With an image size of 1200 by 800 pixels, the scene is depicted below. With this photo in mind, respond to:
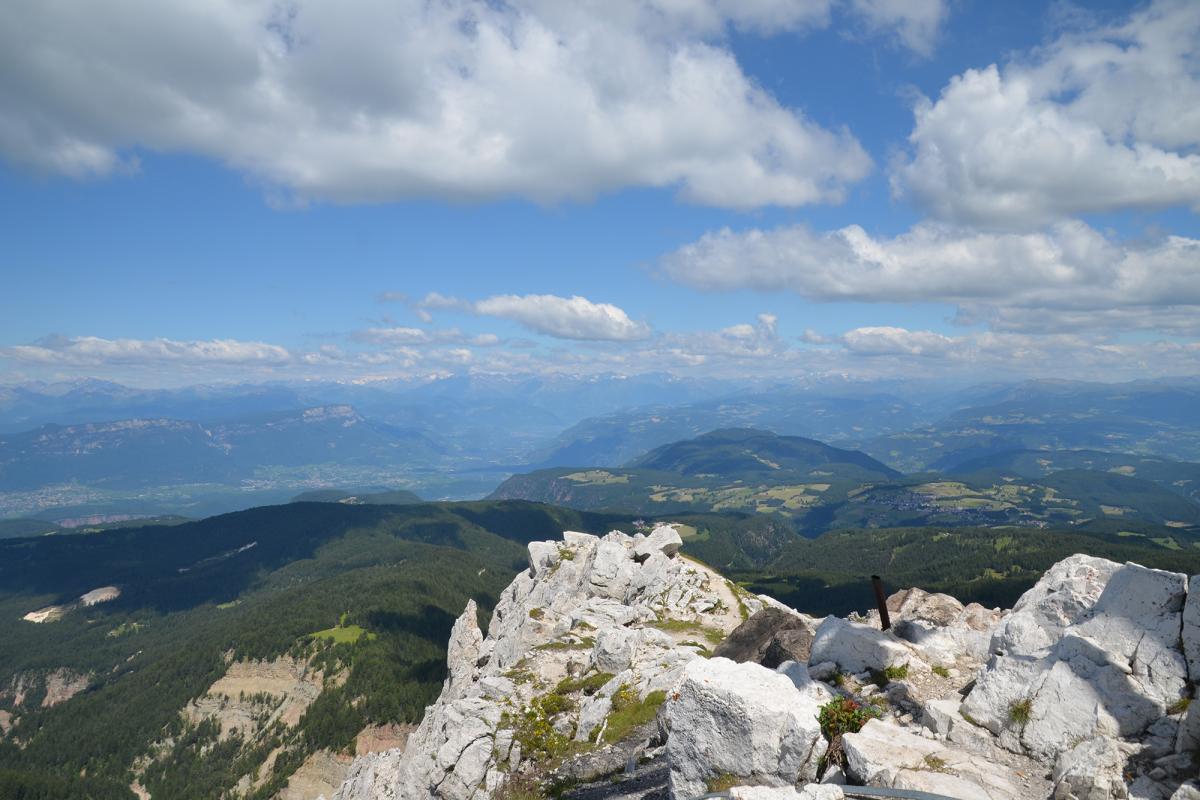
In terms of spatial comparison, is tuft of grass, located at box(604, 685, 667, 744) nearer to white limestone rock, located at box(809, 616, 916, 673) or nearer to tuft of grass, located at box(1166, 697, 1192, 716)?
white limestone rock, located at box(809, 616, 916, 673)

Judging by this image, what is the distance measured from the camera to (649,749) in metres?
23.9

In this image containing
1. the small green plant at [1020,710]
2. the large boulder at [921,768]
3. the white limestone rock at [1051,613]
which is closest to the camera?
the large boulder at [921,768]

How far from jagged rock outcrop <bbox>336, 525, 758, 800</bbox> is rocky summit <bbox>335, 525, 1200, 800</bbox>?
165mm

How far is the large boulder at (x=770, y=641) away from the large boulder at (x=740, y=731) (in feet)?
29.8

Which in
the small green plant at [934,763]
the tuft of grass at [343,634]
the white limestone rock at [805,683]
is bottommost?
the tuft of grass at [343,634]

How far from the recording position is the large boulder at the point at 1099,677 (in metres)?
15.1

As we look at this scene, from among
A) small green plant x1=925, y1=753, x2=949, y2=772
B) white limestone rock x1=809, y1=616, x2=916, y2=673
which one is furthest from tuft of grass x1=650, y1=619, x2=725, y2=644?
small green plant x1=925, y1=753, x2=949, y2=772

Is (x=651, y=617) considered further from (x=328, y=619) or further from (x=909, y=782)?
(x=328, y=619)

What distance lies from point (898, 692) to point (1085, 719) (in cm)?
580

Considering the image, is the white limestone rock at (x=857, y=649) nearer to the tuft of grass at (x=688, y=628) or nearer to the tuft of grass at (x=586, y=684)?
the tuft of grass at (x=586, y=684)

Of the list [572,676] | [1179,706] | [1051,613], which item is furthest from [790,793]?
[572,676]

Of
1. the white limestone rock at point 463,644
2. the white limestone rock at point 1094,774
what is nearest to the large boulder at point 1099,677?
the white limestone rock at point 1094,774

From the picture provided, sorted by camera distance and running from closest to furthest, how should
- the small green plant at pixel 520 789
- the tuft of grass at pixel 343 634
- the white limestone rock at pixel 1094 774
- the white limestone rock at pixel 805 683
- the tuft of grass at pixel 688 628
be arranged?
the white limestone rock at pixel 1094 774 → the white limestone rock at pixel 805 683 → the small green plant at pixel 520 789 → the tuft of grass at pixel 688 628 → the tuft of grass at pixel 343 634

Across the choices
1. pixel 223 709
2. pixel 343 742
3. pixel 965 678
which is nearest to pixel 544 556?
pixel 965 678
